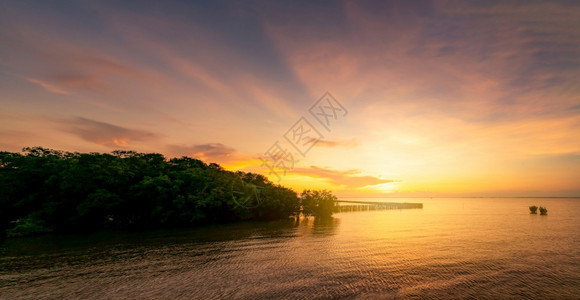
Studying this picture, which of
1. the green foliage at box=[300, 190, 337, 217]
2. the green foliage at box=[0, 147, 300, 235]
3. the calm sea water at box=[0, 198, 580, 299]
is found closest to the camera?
the calm sea water at box=[0, 198, 580, 299]

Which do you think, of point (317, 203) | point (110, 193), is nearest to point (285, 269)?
point (110, 193)

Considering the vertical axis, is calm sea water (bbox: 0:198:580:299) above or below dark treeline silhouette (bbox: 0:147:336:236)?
below

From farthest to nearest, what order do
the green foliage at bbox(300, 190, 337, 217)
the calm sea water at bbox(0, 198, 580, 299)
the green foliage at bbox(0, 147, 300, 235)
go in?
the green foliage at bbox(300, 190, 337, 217) < the green foliage at bbox(0, 147, 300, 235) < the calm sea water at bbox(0, 198, 580, 299)

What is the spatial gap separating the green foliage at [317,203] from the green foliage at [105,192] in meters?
17.7

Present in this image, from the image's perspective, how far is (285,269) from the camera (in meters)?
20.2

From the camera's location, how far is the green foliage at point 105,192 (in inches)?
1614

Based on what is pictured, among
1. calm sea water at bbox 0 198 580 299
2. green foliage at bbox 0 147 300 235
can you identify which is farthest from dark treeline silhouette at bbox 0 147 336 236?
calm sea water at bbox 0 198 580 299

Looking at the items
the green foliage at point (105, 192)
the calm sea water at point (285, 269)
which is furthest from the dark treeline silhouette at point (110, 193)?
the calm sea water at point (285, 269)

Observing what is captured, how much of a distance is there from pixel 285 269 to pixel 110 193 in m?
38.4

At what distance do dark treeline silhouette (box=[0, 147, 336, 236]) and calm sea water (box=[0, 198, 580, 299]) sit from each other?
1069cm

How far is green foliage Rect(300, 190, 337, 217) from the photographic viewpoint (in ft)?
231

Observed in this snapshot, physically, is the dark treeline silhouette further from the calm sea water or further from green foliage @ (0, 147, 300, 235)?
the calm sea water

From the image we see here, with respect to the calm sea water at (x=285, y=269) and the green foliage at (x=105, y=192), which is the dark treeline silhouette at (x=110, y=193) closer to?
the green foliage at (x=105, y=192)

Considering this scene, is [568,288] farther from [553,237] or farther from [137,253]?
[137,253]
